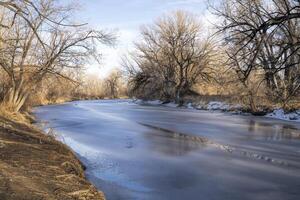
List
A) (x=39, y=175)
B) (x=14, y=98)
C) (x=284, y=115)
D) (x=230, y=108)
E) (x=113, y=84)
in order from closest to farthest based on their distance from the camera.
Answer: (x=39, y=175) < (x=14, y=98) < (x=284, y=115) < (x=230, y=108) < (x=113, y=84)

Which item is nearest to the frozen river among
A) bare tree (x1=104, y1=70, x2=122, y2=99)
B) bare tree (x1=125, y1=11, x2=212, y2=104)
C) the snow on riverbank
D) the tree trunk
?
the tree trunk

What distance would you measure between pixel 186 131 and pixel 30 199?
15.0 metres

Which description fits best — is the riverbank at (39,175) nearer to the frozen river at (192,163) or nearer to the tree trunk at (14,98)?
the frozen river at (192,163)

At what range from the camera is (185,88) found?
56.3m

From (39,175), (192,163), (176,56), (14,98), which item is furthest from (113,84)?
(39,175)

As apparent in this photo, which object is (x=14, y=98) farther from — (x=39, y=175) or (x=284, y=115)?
(x=39, y=175)

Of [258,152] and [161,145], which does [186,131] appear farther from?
[258,152]

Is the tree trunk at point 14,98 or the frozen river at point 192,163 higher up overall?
the tree trunk at point 14,98

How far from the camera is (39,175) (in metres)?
8.23

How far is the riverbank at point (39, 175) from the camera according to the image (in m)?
6.77

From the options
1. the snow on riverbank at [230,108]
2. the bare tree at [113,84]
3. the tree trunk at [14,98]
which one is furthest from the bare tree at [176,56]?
the bare tree at [113,84]

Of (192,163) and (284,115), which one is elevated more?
(284,115)

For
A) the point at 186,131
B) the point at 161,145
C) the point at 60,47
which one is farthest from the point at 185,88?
the point at 161,145

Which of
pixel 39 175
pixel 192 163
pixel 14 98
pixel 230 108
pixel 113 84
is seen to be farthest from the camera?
pixel 113 84
